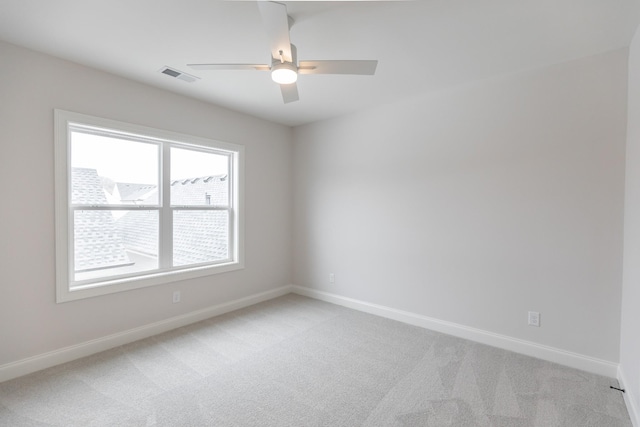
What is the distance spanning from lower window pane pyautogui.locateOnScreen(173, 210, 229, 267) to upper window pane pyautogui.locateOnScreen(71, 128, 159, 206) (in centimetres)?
42

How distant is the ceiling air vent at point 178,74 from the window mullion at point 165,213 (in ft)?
2.56

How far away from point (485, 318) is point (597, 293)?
0.90m

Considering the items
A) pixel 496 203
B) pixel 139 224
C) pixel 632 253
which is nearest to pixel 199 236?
pixel 139 224

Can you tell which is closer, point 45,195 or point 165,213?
point 45,195

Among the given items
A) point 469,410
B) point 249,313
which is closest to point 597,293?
point 469,410

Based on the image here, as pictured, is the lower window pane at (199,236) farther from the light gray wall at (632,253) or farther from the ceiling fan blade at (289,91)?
the light gray wall at (632,253)

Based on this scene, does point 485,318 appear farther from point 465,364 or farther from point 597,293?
point 597,293

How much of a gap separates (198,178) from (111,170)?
93 cm

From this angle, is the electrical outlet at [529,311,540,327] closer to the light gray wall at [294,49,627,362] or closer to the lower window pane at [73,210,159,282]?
the light gray wall at [294,49,627,362]

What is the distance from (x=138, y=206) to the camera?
3.11m

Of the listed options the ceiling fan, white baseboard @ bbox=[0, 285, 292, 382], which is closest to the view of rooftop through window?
white baseboard @ bbox=[0, 285, 292, 382]

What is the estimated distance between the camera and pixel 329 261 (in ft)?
13.9

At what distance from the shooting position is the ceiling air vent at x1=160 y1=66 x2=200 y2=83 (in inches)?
106

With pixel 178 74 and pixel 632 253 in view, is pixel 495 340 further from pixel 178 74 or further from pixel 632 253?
pixel 178 74
